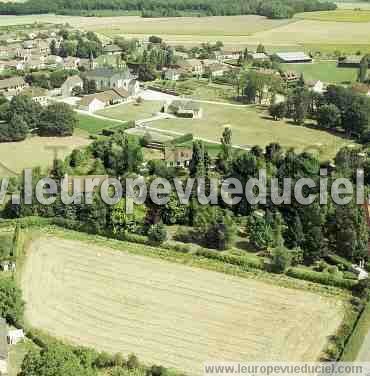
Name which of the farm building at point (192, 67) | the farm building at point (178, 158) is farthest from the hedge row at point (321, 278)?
the farm building at point (192, 67)

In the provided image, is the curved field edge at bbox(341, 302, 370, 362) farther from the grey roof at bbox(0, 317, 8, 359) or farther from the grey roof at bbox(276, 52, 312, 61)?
the grey roof at bbox(276, 52, 312, 61)

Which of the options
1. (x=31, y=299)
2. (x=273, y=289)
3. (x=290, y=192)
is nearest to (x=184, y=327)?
(x=273, y=289)

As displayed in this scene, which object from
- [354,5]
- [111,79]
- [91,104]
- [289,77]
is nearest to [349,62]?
[289,77]

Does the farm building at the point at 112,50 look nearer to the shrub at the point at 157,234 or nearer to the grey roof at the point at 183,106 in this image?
the grey roof at the point at 183,106

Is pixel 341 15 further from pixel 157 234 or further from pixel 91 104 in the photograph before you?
pixel 157 234

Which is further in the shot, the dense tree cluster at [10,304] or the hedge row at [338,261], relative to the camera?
the hedge row at [338,261]

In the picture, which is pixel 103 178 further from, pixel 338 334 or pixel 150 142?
pixel 338 334
